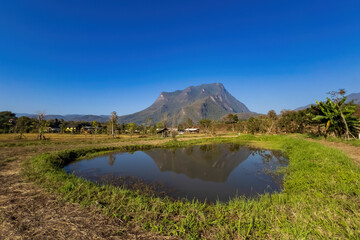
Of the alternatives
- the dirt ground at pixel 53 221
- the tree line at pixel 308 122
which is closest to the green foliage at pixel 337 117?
the tree line at pixel 308 122

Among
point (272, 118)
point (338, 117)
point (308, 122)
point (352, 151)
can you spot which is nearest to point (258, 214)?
point (352, 151)

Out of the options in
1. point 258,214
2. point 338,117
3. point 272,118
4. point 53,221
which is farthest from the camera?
point 272,118

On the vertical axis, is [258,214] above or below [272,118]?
below

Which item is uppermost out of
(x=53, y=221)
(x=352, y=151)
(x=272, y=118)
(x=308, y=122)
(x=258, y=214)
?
(x=272, y=118)

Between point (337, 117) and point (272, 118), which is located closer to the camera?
point (337, 117)

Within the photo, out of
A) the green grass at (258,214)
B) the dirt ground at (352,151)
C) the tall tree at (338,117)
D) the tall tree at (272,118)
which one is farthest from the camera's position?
the tall tree at (272,118)

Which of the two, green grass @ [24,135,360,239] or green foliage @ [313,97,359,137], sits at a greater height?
green foliage @ [313,97,359,137]

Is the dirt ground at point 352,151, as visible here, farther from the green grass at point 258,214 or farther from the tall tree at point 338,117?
the tall tree at point 338,117

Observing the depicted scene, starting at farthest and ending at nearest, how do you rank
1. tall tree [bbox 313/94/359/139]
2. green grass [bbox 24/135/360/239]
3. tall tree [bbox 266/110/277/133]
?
tall tree [bbox 266/110/277/133]
tall tree [bbox 313/94/359/139]
green grass [bbox 24/135/360/239]

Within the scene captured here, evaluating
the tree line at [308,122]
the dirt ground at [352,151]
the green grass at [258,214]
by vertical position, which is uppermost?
the tree line at [308,122]

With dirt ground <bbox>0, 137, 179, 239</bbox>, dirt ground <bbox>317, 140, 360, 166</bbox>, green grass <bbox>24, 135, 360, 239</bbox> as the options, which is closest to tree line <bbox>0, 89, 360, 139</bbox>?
dirt ground <bbox>317, 140, 360, 166</bbox>

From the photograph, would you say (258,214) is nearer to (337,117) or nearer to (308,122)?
(337,117)

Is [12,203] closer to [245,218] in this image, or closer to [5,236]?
[5,236]

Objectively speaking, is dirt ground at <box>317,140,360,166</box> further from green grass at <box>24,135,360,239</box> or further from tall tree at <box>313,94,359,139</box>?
tall tree at <box>313,94,359,139</box>
